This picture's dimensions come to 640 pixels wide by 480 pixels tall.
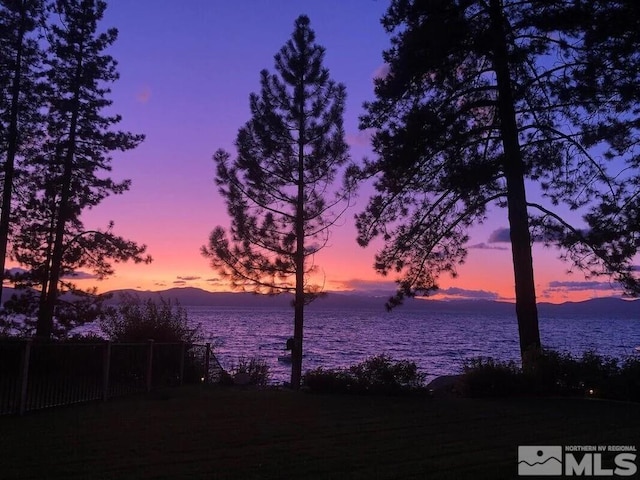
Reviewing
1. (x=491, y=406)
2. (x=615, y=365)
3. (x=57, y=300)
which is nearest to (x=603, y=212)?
(x=615, y=365)

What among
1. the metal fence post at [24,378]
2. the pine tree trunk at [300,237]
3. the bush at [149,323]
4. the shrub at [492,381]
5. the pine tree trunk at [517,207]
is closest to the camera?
the metal fence post at [24,378]

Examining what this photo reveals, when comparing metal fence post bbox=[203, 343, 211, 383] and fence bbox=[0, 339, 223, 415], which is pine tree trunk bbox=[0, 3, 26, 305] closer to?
metal fence post bbox=[203, 343, 211, 383]

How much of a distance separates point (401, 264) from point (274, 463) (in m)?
9.97

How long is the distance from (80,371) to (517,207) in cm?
1009

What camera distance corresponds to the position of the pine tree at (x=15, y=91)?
19828 millimetres

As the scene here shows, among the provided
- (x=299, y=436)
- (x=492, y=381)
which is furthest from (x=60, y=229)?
(x=299, y=436)

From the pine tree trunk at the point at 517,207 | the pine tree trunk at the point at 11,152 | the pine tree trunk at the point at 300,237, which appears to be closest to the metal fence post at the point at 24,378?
the pine tree trunk at the point at 300,237

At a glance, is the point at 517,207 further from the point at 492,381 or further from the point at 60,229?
the point at 60,229

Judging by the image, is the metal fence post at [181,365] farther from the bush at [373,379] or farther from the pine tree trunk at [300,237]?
the pine tree trunk at [300,237]

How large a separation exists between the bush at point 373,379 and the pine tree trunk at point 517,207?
10.8 feet

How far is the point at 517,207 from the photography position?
538 inches

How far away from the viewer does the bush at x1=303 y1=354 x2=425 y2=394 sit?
11352mm

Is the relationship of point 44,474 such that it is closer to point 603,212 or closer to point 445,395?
point 445,395

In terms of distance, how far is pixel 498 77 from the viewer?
1388 centimetres
